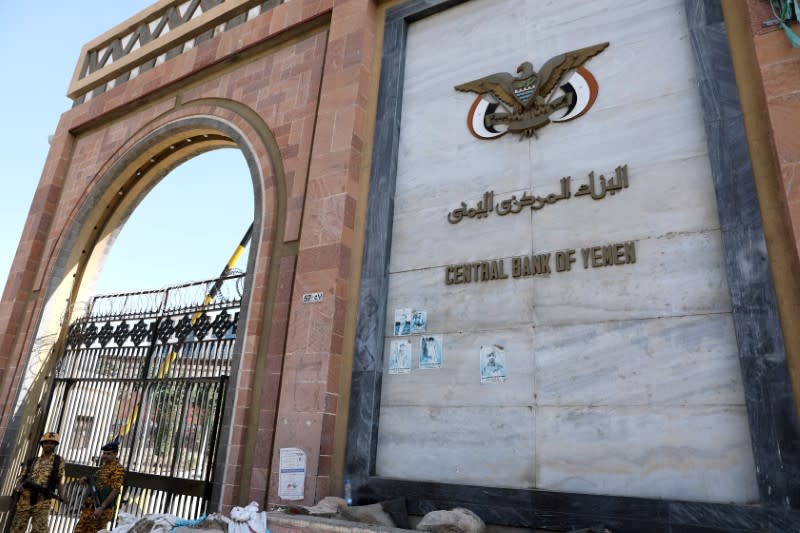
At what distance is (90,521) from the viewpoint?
20.2 ft

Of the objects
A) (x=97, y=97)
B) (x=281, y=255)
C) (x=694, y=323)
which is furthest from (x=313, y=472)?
(x=97, y=97)

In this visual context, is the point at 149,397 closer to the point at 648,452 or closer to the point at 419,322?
the point at 419,322

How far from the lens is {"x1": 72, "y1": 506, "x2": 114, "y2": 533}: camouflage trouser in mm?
6141

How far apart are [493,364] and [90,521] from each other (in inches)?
189

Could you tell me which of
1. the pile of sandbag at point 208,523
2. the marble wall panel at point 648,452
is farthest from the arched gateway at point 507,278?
the pile of sandbag at point 208,523

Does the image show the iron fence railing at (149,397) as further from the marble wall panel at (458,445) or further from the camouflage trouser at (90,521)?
the marble wall panel at (458,445)

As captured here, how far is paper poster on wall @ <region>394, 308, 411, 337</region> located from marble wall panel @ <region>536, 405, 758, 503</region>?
1695 millimetres

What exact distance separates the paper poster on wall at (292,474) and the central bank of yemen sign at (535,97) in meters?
4.08

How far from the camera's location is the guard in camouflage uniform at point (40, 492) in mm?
6773

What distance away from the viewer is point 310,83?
8.08 metres

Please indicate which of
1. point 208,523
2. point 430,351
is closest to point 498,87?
point 430,351

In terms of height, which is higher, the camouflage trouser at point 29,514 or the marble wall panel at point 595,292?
the marble wall panel at point 595,292

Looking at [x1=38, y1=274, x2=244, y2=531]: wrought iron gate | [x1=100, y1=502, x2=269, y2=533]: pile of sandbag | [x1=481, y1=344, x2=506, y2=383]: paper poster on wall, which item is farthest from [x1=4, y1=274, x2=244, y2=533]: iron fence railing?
[x1=481, y1=344, x2=506, y2=383]: paper poster on wall

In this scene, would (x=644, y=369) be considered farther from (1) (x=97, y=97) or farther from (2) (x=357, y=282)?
(1) (x=97, y=97)
